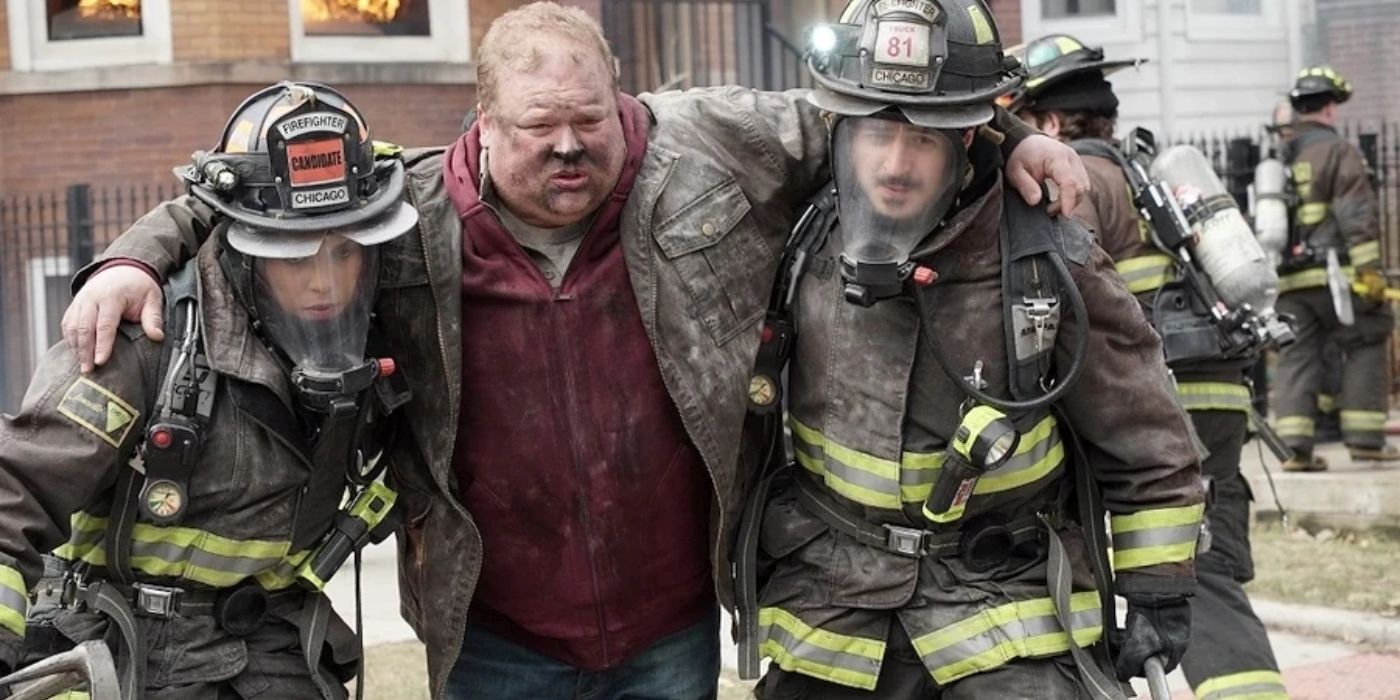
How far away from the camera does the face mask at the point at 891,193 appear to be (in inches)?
150

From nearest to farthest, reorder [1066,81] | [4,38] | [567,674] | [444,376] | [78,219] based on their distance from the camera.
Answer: [444,376] → [567,674] → [1066,81] → [78,219] → [4,38]

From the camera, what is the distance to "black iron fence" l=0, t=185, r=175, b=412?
37.7 feet

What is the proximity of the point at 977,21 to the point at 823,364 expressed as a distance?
0.72 meters

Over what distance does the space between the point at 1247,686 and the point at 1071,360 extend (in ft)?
7.09

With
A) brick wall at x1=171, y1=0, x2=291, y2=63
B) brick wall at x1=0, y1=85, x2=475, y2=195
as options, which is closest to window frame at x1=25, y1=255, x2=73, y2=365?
brick wall at x1=0, y1=85, x2=475, y2=195

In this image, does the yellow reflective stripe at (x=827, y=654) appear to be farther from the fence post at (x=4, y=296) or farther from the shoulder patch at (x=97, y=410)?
the fence post at (x=4, y=296)

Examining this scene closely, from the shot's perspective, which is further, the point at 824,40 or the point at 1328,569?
the point at 1328,569

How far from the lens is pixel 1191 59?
1652cm

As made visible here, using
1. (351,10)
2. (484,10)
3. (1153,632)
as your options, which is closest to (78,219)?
(351,10)

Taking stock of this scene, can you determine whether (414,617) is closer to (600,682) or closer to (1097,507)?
(600,682)

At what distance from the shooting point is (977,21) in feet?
12.8

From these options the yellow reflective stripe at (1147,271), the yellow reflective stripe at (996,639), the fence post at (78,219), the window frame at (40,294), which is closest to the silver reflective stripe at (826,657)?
the yellow reflective stripe at (996,639)

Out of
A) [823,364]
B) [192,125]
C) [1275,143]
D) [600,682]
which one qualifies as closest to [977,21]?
[823,364]

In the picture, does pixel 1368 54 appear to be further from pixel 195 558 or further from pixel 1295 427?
pixel 195 558
